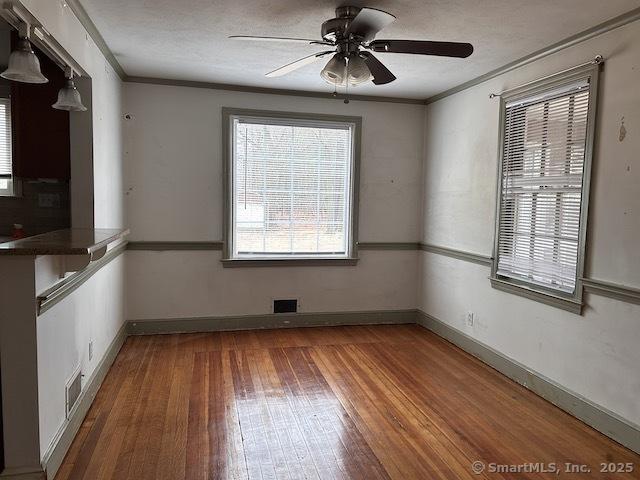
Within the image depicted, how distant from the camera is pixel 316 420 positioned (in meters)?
2.77

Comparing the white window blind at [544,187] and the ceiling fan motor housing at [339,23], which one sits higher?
the ceiling fan motor housing at [339,23]

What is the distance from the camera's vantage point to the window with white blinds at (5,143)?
135 inches

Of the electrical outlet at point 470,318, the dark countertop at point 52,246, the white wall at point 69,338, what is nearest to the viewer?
the dark countertop at point 52,246

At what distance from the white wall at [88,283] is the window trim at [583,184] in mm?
2981

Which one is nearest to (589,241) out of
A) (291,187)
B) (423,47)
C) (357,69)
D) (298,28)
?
(423,47)

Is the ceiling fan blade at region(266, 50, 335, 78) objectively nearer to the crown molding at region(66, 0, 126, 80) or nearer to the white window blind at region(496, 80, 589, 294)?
the crown molding at region(66, 0, 126, 80)

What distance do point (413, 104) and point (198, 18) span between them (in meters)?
2.72

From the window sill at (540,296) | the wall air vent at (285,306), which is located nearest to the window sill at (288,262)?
the wall air vent at (285,306)

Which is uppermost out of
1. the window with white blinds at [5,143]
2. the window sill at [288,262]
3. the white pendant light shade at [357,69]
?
the white pendant light shade at [357,69]

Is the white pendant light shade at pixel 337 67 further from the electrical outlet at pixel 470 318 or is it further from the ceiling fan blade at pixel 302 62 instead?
the electrical outlet at pixel 470 318

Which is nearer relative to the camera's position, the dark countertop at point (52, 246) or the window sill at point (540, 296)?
the dark countertop at point (52, 246)

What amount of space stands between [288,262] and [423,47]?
109 inches

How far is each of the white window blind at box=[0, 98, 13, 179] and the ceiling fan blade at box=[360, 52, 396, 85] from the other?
9.04ft

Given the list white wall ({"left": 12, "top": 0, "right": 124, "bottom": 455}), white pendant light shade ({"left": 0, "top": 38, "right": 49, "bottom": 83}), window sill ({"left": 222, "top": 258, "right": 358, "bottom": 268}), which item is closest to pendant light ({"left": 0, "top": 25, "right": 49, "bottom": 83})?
white pendant light shade ({"left": 0, "top": 38, "right": 49, "bottom": 83})
